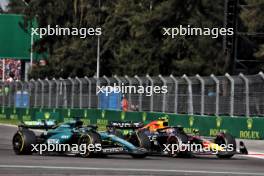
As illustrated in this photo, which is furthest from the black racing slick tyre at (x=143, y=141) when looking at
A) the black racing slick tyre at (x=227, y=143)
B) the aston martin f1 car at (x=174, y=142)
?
the black racing slick tyre at (x=227, y=143)

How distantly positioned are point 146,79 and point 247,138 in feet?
23.6

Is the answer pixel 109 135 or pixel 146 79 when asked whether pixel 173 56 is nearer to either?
pixel 146 79

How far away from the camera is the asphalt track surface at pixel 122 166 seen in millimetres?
12555

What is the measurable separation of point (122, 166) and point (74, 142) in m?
2.50

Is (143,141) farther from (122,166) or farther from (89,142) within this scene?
(122,166)

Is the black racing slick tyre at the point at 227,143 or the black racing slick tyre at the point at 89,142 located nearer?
the black racing slick tyre at the point at 89,142

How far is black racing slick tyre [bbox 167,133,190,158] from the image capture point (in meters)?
16.4

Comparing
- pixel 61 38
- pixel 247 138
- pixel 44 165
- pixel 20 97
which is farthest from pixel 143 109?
pixel 61 38

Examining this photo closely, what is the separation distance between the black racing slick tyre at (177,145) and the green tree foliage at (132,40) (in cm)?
2145

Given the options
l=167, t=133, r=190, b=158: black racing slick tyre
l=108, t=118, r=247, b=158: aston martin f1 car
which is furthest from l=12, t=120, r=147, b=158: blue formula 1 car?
l=167, t=133, r=190, b=158: black racing slick tyre

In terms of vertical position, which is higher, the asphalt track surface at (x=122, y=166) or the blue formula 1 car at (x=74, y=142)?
the blue formula 1 car at (x=74, y=142)

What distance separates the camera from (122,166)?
13898 millimetres

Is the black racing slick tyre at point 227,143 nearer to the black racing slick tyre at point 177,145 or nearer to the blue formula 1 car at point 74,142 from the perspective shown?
the black racing slick tyre at point 177,145

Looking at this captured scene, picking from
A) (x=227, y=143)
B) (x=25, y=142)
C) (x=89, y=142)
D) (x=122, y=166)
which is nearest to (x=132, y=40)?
(x=227, y=143)
